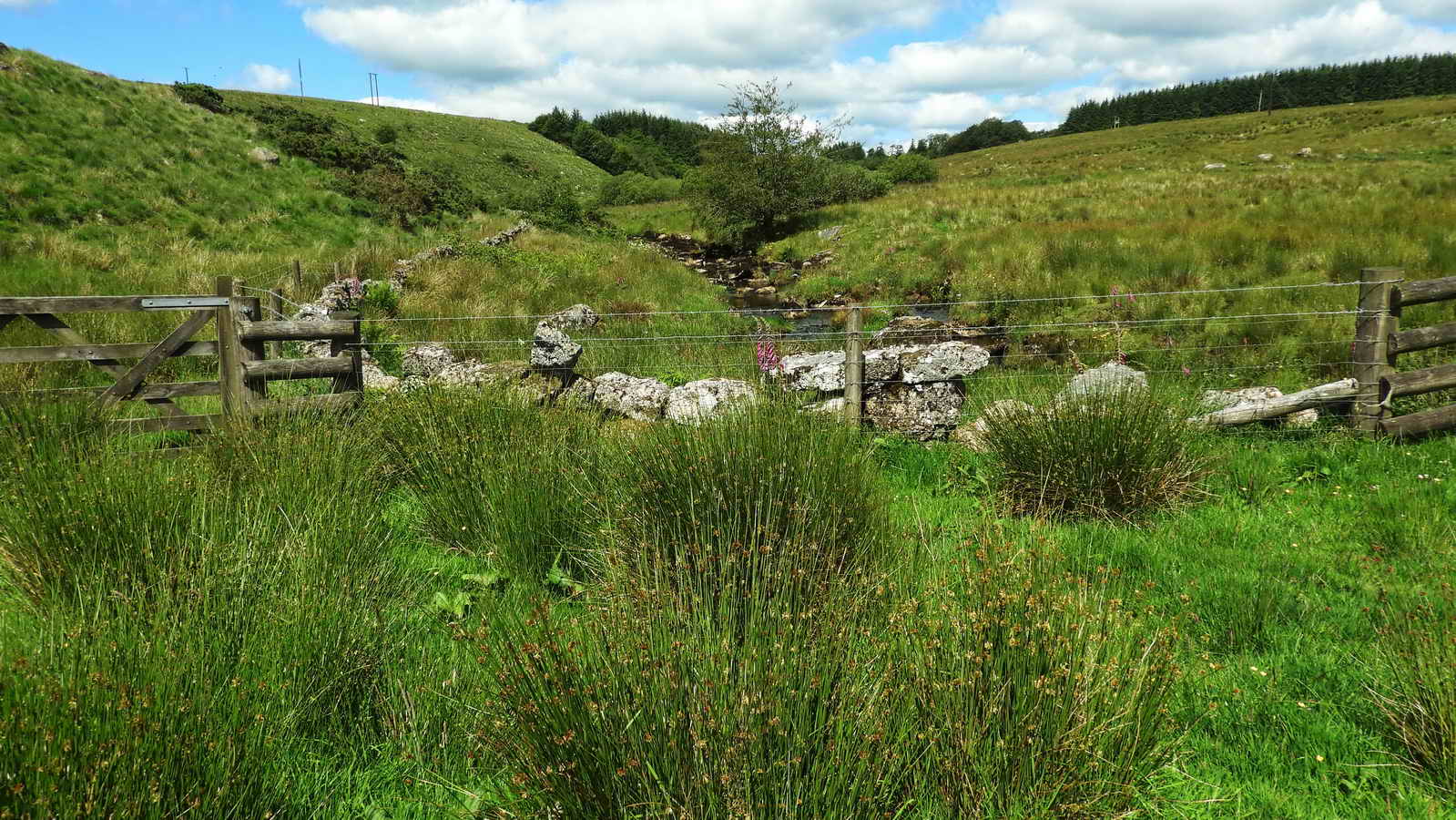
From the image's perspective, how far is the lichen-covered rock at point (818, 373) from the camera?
7301mm

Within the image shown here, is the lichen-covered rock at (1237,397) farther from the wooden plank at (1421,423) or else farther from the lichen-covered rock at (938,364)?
the lichen-covered rock at (938,364)

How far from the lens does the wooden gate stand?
592cm

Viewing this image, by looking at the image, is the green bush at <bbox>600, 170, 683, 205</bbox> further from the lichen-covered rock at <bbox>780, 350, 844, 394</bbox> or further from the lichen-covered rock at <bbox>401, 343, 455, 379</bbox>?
the lichen-covered rock at <bbox>780, 350, 844, 394</bbox>

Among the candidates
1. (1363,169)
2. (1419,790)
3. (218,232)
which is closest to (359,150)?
(218,232)

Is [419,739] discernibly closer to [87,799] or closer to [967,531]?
[87,799]

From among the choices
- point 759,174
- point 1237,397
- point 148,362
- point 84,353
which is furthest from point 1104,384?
point 759,174

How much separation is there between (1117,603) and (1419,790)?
3.80 ft

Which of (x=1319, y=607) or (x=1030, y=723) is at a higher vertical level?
(x=1030, y=723)

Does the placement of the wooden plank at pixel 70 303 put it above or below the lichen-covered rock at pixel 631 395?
above

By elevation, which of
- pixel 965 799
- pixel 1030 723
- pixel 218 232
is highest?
pixel 218 232

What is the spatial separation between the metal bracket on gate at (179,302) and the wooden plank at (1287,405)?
26.2 feet

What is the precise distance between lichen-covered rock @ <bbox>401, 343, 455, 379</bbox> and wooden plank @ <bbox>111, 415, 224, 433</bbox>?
245 cm

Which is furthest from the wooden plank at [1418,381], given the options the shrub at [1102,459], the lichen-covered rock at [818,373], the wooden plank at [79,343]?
the wooden plank at [79,343]

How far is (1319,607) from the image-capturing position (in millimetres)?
3807
